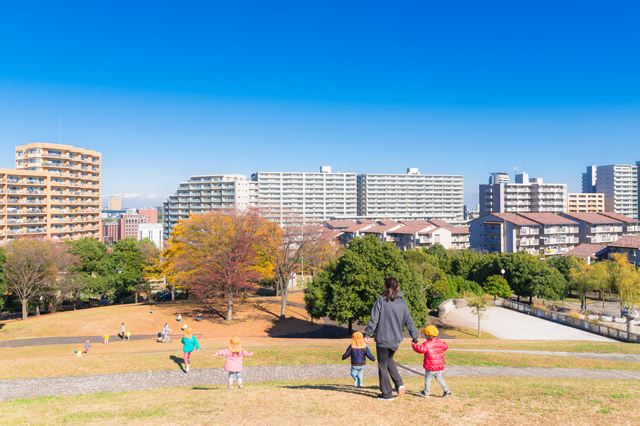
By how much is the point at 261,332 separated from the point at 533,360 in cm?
2010

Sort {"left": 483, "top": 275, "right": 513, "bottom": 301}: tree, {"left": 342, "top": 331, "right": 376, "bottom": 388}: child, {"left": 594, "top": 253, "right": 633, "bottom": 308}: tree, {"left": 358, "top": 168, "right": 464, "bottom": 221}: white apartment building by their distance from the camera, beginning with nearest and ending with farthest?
{"left": 342, "top": 331, "right": 376, "bottom": 388}: child
{"left": 483, "top": 275, "right": 513, "bottom": 301}: tree
{"left": 594, "top": 253, "right": 633, "bottom": 308}: tree
{"left": 358, "top": 168, "right": 464, "bottom": 221}: white apartment building

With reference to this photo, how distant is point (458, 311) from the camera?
1697 inches

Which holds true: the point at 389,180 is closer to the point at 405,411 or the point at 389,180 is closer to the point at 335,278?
the point at 335,278

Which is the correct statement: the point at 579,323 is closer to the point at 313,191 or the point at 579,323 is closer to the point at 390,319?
the point at 390,319

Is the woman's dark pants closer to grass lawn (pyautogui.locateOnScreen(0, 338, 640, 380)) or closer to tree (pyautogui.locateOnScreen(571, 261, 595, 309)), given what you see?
grass lawn (pyautogui.locateOnScreen(0, 338, 640, 380))

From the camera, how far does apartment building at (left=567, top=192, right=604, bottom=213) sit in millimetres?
151488

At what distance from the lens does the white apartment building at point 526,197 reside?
124 m

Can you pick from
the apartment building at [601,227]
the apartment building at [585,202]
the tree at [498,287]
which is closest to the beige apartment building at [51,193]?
the tree at [498,287]

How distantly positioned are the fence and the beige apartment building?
74750 mm

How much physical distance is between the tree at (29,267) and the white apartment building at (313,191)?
104 m

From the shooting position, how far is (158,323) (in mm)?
32969

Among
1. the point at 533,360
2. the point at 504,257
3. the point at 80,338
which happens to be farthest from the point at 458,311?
the point at 80,338

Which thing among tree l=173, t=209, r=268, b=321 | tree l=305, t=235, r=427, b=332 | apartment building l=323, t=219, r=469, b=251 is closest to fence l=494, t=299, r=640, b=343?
tree l=305, t=235, r=427, b=332

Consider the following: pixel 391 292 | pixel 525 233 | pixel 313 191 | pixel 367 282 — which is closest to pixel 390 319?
pixel 391 292
